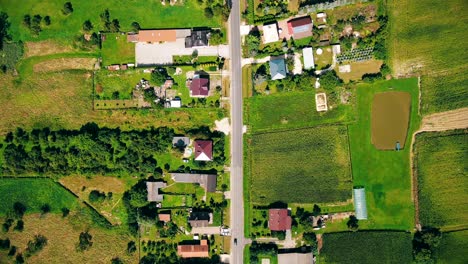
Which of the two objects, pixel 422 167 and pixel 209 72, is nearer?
pixel 422 167

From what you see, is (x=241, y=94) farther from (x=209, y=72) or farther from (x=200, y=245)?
(x=200, y=245)

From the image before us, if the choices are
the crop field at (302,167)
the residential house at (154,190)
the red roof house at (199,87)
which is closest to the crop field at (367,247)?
the crop field at (302,167)

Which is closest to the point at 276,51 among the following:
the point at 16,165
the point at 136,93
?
the point at 136,93

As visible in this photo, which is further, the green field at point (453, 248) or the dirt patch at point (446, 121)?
the dirt patch at point (446, 121)

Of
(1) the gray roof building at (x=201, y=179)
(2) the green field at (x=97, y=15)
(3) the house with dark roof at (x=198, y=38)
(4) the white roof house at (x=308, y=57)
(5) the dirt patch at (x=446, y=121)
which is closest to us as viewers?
(5) the dirt patch at (x=446, y=121)

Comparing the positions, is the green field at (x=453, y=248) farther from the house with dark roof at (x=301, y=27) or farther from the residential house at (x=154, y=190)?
the residential house at (x=154, y=190)

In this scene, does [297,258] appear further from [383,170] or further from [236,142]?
[236,142]
